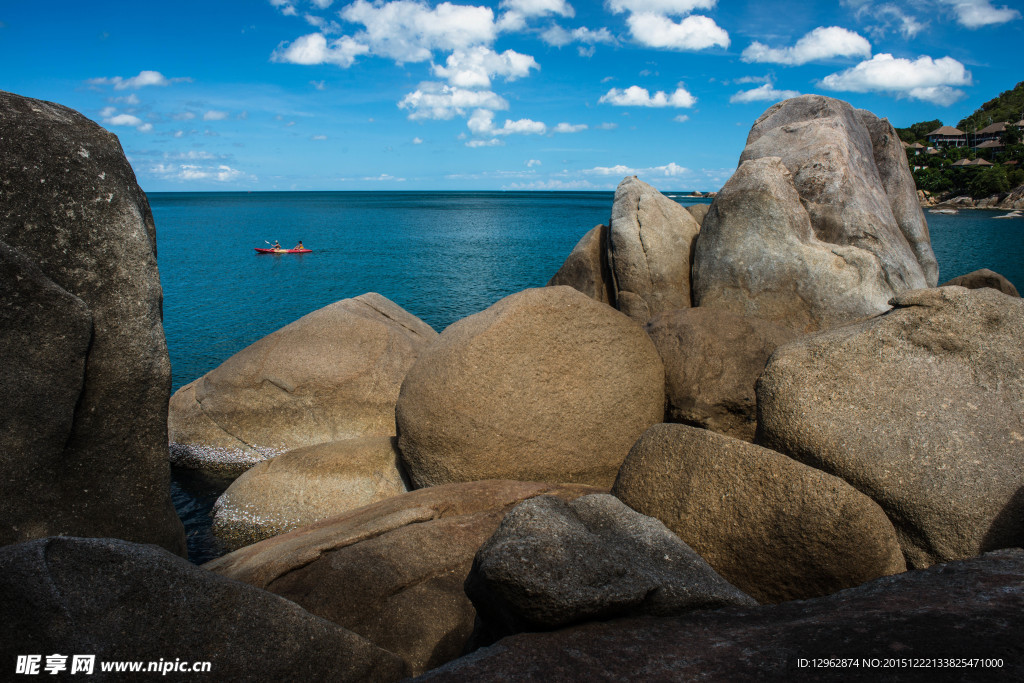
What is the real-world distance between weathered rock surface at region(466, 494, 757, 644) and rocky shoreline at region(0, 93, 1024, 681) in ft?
0.05

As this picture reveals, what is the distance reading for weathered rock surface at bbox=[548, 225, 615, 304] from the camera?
14352 millimetres

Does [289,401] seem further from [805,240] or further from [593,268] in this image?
[805,240]

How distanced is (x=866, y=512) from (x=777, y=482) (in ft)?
1.84

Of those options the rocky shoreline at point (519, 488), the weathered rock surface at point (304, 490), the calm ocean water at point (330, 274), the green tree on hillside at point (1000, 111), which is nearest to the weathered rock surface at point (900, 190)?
the rocky shoreline at point (519, 488)

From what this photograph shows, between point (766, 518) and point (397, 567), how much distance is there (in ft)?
8.67

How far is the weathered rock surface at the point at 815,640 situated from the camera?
92.7 inches

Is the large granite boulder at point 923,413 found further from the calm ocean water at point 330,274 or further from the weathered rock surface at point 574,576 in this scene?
the calm ocean water at point 330,274

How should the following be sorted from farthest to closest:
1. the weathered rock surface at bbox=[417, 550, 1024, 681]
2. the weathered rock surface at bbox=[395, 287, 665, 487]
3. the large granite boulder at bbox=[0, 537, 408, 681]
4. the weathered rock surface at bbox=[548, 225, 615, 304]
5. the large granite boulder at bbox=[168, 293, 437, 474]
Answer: the weathered rock surface at bbox=[548, 225, 615, 304], the large granite boulder at bbox=[168, 293, 437, 474], the weathered rock surface at bbox=[395, 287, 665, 487], the large granite boulder at bbox=[0, 537, 408, 681], the weathered rock surface at bbox=[417, 550, 1024, 681]

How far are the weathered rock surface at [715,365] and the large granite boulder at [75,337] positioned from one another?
5.31 metres

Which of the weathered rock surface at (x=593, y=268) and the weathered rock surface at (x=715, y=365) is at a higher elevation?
the weathered rock surface at (x=593, y=268)

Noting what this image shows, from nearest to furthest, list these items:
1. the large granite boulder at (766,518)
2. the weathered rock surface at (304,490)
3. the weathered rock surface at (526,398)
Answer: the large granite boulder at (766,518), the weathered rock surface at (526,398), the weathered rock surface at (304,490)

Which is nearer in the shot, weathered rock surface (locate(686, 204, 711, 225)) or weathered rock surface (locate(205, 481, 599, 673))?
weathered rock surface (locate(205, 481, 599, 673))

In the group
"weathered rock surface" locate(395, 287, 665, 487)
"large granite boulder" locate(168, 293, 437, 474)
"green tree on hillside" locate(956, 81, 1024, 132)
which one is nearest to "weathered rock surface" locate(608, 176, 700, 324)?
"large granite boulder" locate(168, 293, 437, 474)

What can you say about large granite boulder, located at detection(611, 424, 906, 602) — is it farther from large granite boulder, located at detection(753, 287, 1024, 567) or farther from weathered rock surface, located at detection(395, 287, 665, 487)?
weathered rock surface, located at detection(395, 287, 665, 487)
